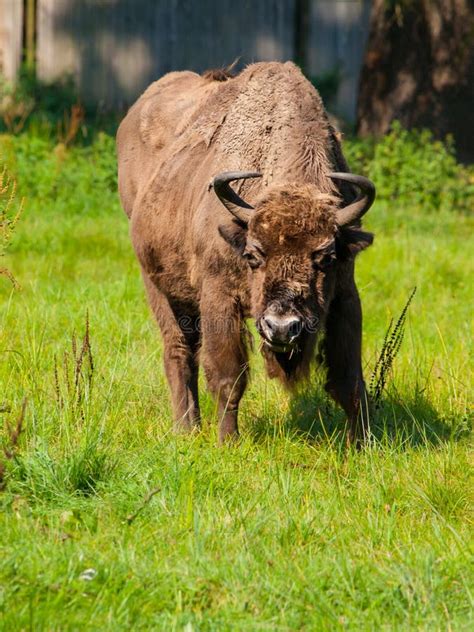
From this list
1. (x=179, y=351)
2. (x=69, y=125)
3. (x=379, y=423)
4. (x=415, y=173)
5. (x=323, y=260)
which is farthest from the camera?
(x=69, y=125)

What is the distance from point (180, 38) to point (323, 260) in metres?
13.5

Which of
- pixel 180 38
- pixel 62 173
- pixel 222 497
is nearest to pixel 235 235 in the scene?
pixel 222 497

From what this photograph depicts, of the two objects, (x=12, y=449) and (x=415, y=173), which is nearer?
(x=12, y=449)

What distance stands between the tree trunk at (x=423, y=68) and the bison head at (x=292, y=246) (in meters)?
9.14

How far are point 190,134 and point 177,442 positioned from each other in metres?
2.16

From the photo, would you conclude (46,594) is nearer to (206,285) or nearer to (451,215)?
(206,285)

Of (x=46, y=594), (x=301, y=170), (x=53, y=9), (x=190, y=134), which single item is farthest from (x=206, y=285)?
(x=53, y=9)

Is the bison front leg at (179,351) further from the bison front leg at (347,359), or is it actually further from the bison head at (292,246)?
the bison head at (292,246)

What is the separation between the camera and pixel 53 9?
1745cm

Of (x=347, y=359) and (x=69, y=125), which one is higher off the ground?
(x=347, y=359)

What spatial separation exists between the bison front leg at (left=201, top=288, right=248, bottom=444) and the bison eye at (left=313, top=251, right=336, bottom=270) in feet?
2.01

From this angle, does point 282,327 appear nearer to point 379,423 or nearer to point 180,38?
point 379,423

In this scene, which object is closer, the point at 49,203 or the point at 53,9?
the point at 49,203

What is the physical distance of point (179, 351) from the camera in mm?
7070
